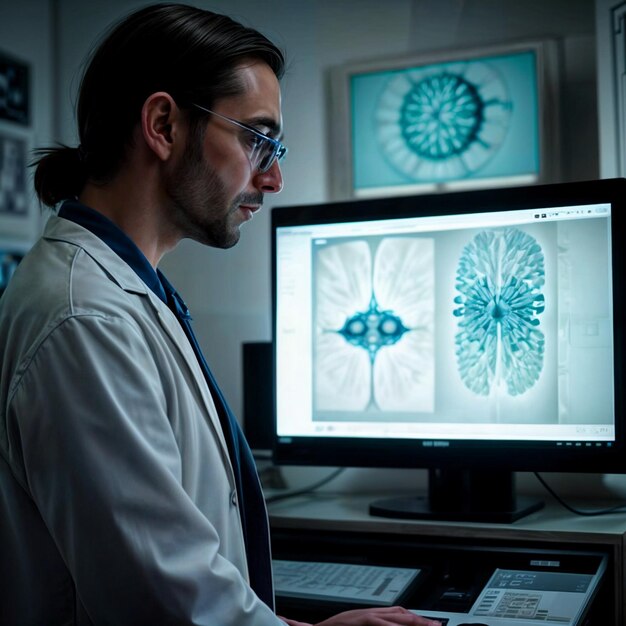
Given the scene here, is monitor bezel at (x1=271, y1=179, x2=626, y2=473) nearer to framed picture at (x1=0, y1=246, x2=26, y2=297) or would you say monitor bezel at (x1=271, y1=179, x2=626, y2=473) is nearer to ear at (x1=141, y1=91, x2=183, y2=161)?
ear at (x1=141, y1=91, x2=183, y2=161)

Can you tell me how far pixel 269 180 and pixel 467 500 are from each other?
61 cm

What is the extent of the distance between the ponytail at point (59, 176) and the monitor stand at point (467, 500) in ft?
2.32

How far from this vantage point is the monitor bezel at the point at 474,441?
1278mm

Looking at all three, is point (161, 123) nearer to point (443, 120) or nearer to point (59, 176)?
point (59, 176)

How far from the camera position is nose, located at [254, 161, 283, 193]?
1180mm

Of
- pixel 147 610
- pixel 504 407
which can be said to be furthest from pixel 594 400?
pixel 147 610

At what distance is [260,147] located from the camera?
3.70 ft

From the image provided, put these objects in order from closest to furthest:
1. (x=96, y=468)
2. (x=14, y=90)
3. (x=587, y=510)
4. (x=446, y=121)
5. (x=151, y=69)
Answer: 1. (x=96, y=468)
2. (x=151, y=69)
3. (x=587, y=510)
4. (x=446, y=121)
5. (x=14, y=90)

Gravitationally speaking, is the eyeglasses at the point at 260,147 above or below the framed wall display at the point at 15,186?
below

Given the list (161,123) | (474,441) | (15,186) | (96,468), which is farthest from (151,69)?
(15,186)

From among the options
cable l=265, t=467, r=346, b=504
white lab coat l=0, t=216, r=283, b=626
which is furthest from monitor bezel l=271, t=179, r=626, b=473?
white lab coat l=0, t=216, r=283, b=626

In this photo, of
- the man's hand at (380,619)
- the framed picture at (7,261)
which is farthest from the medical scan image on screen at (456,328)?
the framed picture at (7,261)

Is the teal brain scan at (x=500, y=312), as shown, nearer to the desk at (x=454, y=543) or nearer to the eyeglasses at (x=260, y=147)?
the desk at (x=454, y=543)

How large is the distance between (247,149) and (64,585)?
0.59 metres
